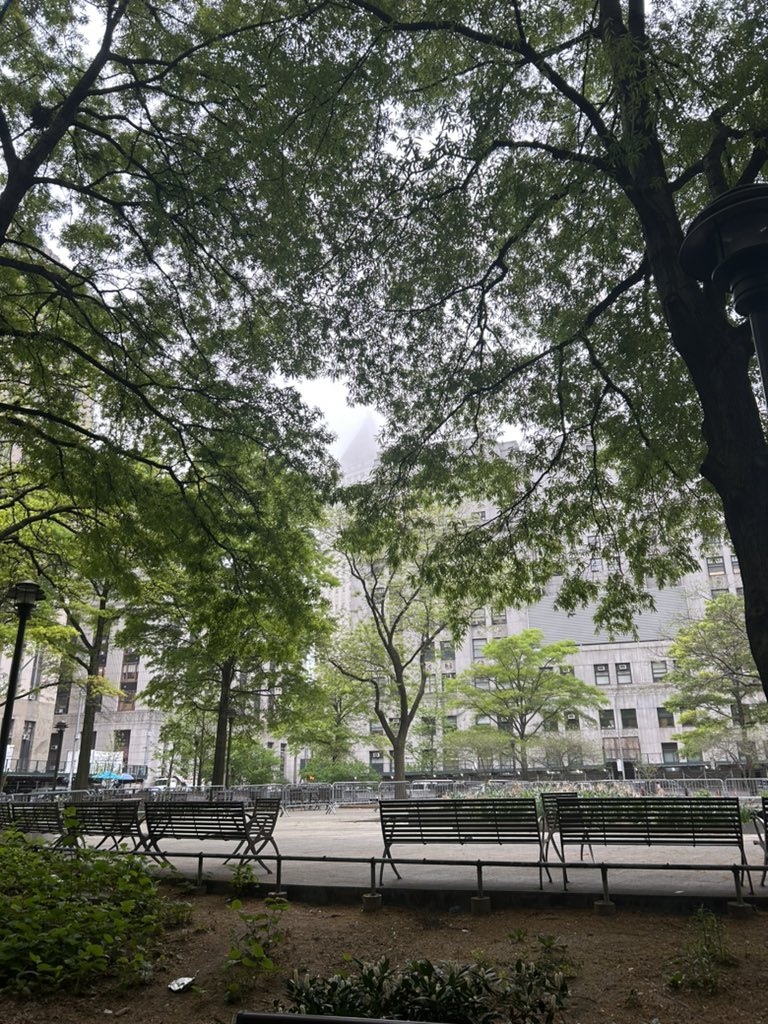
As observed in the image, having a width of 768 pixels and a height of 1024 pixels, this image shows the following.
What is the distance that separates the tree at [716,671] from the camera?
34312 mm

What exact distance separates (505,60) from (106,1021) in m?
9.30

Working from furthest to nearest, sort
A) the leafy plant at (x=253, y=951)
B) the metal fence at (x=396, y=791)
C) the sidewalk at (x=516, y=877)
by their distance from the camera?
the metal fence at (x=396, y=791), the sidewalk at (x=516, y=877), the leafy plant at (x=253, y=951)

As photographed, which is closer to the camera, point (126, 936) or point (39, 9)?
point (126, 936)

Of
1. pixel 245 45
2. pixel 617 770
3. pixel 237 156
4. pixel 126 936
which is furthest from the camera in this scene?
pixel 617 770

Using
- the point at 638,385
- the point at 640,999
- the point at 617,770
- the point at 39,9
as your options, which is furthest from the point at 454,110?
the point at 617,770

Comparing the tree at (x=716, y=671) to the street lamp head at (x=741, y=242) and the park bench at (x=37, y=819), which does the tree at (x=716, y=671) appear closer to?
the park bench at (x=37, y=819)

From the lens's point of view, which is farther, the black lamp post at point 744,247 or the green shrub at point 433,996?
the green shrub at point 433,996

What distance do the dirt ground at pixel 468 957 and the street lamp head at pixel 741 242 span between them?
447 centimetres

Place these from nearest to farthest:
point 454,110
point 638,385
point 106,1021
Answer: point 106,1021, point 454,110, point 638,385

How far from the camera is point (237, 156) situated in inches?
396

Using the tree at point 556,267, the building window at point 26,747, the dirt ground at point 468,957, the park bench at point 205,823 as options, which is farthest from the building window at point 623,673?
the dirt ground at point 468,957

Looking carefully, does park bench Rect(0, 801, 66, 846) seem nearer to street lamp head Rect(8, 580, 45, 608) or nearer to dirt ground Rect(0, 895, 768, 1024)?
dirt ground Rect(0, 895, 768, 1024)

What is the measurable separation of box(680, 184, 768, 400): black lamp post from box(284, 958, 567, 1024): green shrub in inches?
142

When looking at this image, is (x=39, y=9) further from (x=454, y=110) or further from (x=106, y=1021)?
(x=106, y=1021)
